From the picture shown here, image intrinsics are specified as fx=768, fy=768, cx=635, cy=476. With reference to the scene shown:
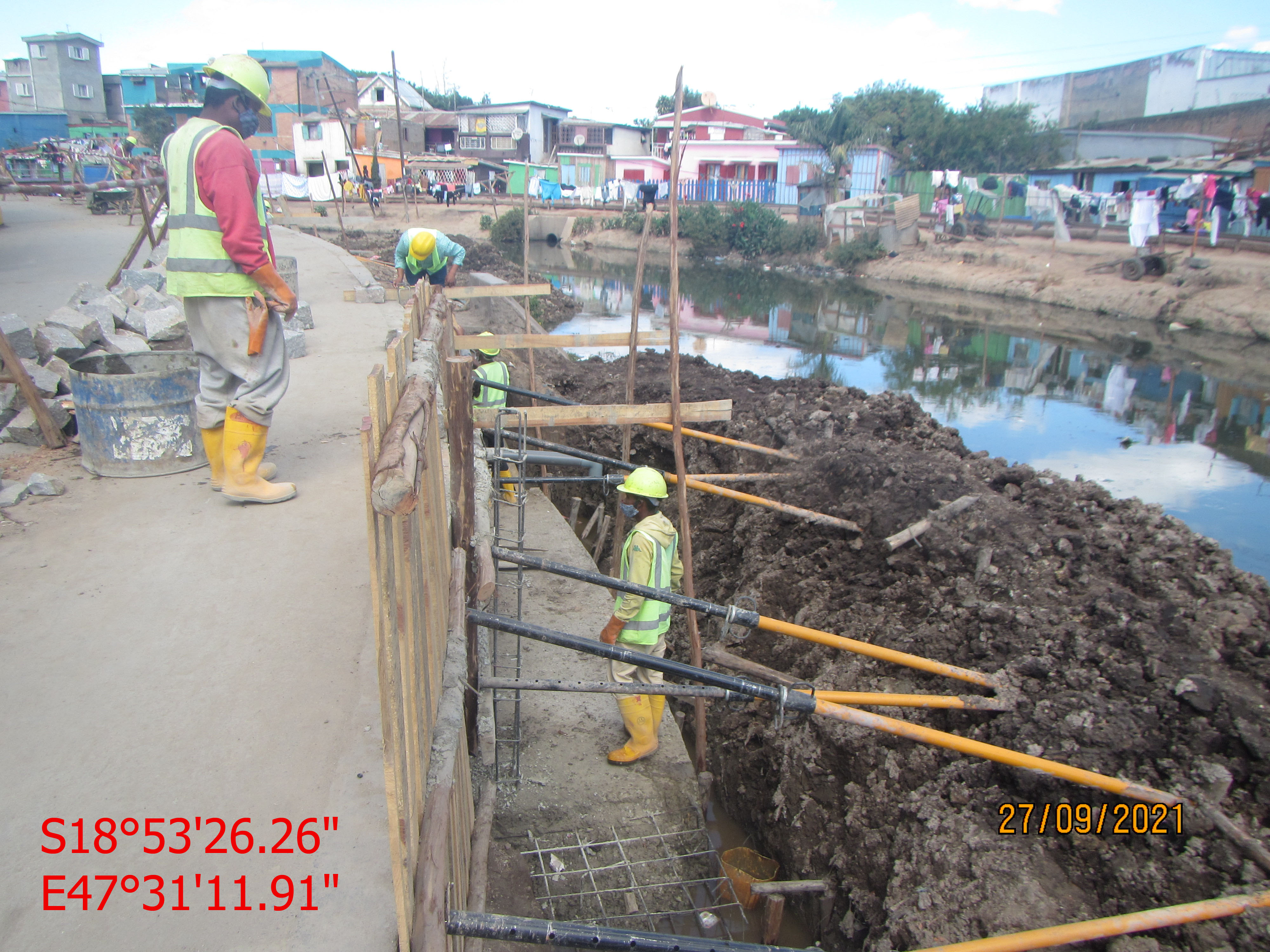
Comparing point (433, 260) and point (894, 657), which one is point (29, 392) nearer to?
point (433, 260)

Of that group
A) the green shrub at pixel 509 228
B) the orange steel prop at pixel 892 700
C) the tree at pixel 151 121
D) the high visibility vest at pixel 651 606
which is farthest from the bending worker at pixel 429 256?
the tree at pixel 151 121

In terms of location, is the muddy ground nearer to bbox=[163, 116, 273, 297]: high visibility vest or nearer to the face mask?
bbox=[163, 116, 273, 297]: high visibility vest

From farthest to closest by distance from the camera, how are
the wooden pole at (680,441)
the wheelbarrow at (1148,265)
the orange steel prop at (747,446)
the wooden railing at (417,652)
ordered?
1. the wheelbarrow at (1148,265)
2. the orange steel prop at (747,446)
3. the wooden pole at (680,441)
4. the wooden railing at (417,652)

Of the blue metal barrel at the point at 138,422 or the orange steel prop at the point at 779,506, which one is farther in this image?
the orange steel prop at the point at 779,506

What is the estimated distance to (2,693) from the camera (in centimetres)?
253

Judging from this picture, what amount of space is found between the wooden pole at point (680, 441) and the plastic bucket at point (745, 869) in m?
0.68

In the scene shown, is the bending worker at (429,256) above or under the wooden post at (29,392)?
above

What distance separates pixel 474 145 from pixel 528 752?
2155 inches

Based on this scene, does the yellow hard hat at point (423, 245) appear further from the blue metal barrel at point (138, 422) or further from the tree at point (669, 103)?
the tree at point (669, 103)

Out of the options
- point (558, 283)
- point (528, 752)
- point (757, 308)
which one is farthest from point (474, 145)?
point (528, 752)

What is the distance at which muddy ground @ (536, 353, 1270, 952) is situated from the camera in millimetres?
2924

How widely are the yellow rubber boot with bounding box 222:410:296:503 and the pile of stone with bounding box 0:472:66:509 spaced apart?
2.79 ft

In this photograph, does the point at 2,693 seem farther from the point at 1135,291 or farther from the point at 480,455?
the point at 1135,291

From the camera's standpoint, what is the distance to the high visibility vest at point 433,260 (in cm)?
736
